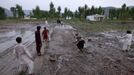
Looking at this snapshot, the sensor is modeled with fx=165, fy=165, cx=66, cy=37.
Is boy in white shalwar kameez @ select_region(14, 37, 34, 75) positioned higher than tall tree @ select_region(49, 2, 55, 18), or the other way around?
tall tree @ select_region(49, 2, 55, 18)

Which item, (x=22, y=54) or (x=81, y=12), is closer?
(x=22, y=54)

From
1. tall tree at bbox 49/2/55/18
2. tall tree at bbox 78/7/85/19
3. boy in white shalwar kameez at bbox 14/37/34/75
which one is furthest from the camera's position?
tall tree at bbox 49/2/55/18

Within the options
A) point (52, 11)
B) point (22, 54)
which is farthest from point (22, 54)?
point (52, 11)

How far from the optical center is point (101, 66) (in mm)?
8180

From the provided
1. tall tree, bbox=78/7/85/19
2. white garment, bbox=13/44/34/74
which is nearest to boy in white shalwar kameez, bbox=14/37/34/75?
white garment, bbox=13/44/34/74

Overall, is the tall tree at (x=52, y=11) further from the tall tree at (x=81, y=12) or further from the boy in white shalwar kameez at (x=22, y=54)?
the boy in white shalwar kameez at (x=22, y=54)

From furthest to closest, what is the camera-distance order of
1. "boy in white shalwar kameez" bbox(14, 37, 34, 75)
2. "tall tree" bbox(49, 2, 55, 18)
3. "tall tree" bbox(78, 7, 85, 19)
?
"tall tree" bbox(49, 2, 55, 18)
"tall tree" bbox(78, 7, 85, 19)
"boy in white shalwar kameez" bbox(14, 37, 34, 75)

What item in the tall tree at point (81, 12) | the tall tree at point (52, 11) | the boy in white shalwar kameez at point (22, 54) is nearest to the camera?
the boy in white shalwar kameez at point (22, 54)

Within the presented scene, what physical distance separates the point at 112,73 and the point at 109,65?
1.24 m

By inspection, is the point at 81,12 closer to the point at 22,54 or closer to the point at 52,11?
the point at 52,11

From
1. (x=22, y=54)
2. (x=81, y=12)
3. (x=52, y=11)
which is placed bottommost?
(x=22, y=54)

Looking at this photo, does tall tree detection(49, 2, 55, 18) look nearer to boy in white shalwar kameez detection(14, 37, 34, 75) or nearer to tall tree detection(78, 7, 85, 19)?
tall tree detection(78, 7, 85, 19)

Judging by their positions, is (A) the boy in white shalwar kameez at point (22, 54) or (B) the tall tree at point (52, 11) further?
(B) the tall tree at point (52, 11)

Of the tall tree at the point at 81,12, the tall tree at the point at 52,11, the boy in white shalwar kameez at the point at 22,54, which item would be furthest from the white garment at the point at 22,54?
the tall tree at the point at 52,11
